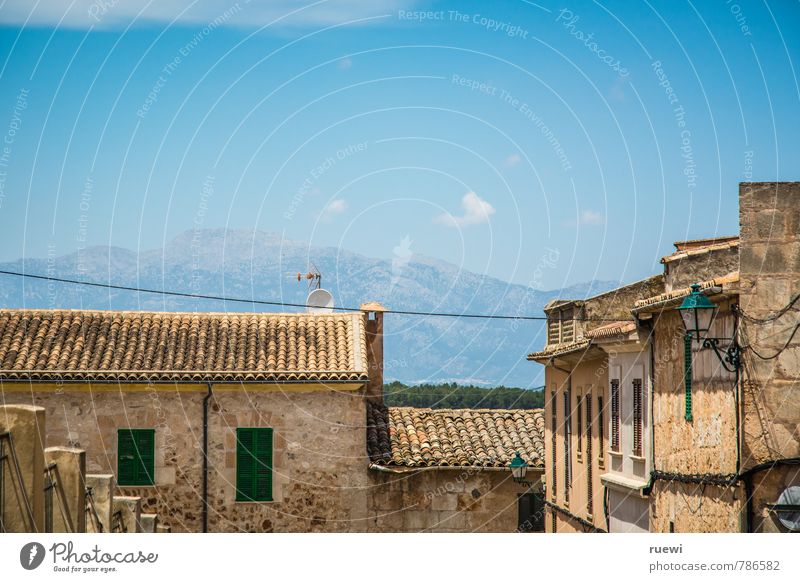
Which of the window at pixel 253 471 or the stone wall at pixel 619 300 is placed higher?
the stone wall at pixel 619 300

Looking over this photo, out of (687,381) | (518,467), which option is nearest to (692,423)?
(687,381)

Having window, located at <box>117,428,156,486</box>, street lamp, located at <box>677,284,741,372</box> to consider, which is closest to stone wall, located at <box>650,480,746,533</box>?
street lamp, located at <box>677,284,741,372</box>

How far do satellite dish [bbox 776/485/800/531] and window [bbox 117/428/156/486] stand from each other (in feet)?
42.2

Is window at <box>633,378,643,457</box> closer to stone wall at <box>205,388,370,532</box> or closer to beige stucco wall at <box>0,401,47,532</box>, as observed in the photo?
stone wall at <box>205,388,370,532</box>

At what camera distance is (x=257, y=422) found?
2333cm

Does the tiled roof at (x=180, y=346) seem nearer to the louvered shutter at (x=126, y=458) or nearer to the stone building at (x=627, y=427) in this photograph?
the louvered shutter at (x=126, y=458)

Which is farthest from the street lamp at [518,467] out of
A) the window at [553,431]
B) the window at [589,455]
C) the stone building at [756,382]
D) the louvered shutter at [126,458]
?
the stone building at [756,382]

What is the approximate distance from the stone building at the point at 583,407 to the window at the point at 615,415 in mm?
15

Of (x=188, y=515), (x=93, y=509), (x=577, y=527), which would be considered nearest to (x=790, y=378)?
(x=93, y=509)

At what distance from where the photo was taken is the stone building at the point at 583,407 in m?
19.9

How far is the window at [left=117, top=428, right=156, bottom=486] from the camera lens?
23.0 m

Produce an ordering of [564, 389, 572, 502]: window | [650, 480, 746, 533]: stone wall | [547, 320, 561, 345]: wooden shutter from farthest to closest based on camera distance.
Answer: [547, 320, 561, 345]: wooden shutter < [564, 389, 572, 502]: window < [650, 480, 746, 533]: stone wall

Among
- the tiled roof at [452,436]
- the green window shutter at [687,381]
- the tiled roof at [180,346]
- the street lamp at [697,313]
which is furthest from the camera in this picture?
the tiled roof at [452,436]

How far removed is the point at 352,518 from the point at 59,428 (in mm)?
5549
